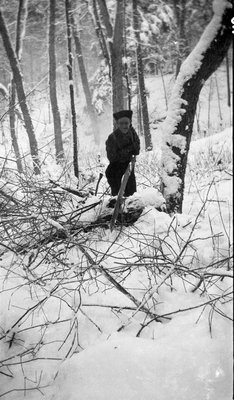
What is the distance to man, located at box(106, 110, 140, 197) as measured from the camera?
10.7ft

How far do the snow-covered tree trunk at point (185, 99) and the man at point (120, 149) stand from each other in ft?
1.74

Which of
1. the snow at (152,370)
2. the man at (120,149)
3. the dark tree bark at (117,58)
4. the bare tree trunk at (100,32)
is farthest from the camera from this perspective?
the bare tree trunk at (100,32)

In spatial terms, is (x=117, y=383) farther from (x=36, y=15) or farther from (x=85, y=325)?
(x=36, y=15)

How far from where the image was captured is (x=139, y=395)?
3.28 ft

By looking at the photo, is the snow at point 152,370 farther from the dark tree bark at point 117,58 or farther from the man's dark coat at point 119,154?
the dark tree bark at point 117,58

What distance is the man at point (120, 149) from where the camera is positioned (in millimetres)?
3258

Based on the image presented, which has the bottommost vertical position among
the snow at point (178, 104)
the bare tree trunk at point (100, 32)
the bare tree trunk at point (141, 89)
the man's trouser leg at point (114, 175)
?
the man's trouser leg at point (114, 175)

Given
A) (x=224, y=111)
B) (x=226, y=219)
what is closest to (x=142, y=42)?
(x=226, y=219)

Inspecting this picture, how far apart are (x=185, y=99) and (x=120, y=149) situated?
36.9 inches

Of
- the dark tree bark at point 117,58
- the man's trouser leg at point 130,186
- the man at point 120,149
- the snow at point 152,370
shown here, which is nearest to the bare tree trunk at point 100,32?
the dark tree bark at point 117,58

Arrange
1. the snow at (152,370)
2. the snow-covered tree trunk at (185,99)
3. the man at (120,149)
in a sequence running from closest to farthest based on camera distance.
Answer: the snow at (152,370)
the snow-covered tree trunk at (185,99)
the man at (120,149)

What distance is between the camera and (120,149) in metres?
3.33

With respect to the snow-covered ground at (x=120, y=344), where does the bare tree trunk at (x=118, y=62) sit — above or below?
above

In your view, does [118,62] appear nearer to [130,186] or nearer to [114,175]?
[114,175]
